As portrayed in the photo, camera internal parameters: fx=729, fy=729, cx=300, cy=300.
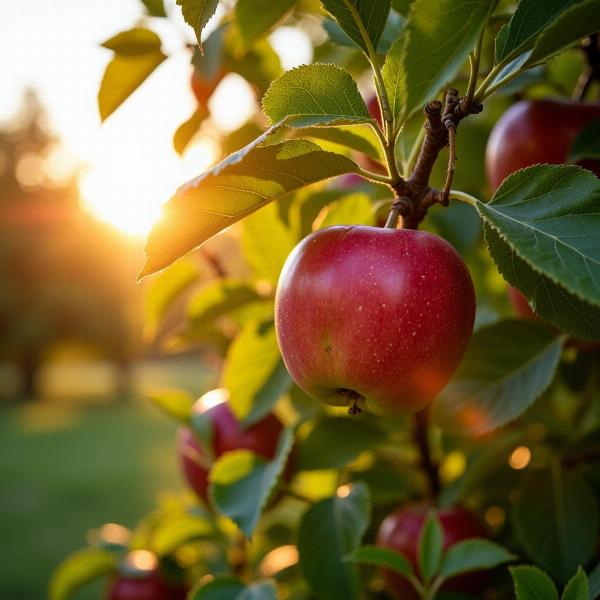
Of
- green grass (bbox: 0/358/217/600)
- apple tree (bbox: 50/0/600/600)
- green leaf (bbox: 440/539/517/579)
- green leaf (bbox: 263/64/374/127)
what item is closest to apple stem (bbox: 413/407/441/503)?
apple tree (bbox: 50/0/600/600)

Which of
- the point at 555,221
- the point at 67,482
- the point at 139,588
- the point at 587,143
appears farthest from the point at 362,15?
the point at 67,482

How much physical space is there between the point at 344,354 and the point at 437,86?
0.21 m

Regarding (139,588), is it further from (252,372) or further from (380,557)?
(380,557)

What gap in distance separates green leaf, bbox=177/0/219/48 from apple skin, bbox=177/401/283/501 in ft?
2.10

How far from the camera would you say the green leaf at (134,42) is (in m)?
0.90

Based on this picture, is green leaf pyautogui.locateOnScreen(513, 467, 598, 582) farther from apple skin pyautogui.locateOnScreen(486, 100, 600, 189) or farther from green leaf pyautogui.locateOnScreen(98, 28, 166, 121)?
green leaf pyautogui.locateOnScreen(98, 28, 166, 121)

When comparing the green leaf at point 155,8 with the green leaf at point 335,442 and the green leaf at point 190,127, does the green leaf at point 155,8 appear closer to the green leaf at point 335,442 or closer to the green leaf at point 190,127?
the green leaf at point 190,127

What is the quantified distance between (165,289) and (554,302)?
742 mm

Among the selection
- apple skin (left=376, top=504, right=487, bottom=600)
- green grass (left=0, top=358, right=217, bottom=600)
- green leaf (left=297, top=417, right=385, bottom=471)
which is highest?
green leaf (left=297, top=417, right=385, bottom=471)

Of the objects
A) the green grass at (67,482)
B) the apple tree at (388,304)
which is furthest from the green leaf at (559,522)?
the green grass at (67,482)

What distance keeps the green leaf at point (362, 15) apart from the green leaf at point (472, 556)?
1.66 ft

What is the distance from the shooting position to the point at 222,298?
1050 millimetres

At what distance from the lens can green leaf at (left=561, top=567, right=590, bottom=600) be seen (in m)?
0.57

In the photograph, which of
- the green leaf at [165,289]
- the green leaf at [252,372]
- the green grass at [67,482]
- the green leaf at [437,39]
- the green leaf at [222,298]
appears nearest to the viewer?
the green leaf at [437,39]
